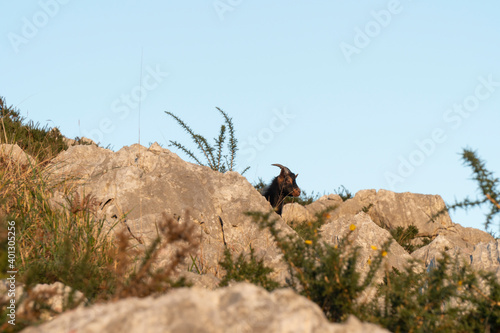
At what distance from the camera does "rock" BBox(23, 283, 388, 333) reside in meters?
1.82

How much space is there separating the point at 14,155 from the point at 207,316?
680 centimetres

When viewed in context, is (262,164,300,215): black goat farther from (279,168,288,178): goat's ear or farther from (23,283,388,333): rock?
(23,283,388,333): rock

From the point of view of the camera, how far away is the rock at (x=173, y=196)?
Result: 638 centimetres

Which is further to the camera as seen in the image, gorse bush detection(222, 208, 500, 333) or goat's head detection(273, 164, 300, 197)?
goat's head detection(273, 164, 300, 197)

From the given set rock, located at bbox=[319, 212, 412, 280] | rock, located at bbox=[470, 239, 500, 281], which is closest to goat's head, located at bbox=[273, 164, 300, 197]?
rock, located at bbox=[319, 212, 412, 280]

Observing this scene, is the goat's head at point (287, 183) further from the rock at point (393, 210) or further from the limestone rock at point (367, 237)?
the limestone rock at point (367, 237)

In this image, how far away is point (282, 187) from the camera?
12.3 meters

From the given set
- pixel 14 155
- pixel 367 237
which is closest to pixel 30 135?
pixel 14 155

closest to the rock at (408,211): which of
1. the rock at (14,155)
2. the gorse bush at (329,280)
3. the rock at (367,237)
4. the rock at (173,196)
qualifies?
the rock at (367,237)

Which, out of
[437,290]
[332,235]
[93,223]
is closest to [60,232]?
[93,223]

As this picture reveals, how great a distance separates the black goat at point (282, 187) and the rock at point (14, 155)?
6180 millimetres

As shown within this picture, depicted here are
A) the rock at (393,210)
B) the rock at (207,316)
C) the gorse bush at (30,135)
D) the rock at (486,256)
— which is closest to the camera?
the rock at (207,316)

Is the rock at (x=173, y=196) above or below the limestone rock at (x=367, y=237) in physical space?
above

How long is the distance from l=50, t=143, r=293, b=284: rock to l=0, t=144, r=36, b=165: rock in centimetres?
40
